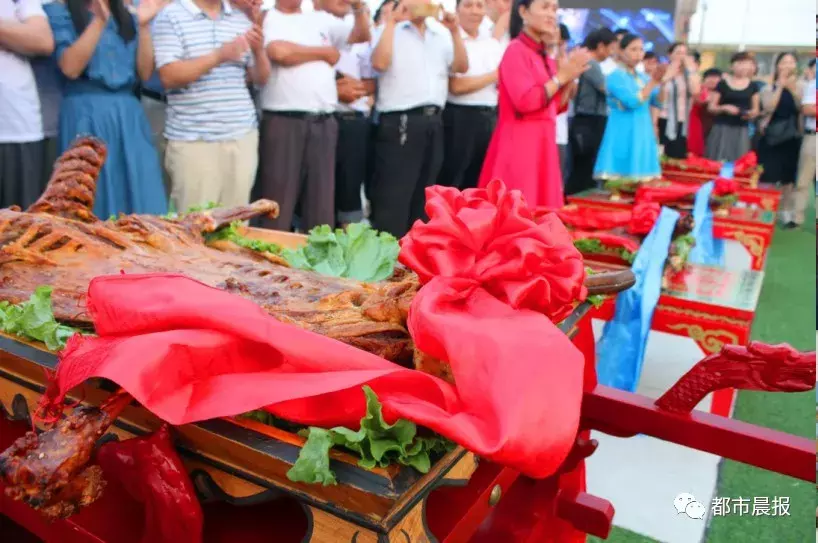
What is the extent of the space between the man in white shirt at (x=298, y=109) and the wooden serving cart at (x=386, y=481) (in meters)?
1.81

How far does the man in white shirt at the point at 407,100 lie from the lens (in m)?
3.12

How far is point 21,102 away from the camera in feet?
6.64

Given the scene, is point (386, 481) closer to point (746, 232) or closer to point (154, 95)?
point (154, 95)

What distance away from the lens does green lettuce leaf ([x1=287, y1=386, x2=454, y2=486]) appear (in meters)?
0.61

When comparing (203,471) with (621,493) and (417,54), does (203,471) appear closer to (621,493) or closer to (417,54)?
(621,493)

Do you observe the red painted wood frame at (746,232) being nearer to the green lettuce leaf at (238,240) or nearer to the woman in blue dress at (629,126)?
the woman in blue dress at (629,126)

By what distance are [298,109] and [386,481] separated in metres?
2.34

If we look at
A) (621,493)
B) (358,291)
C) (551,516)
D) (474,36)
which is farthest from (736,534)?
(474,36)

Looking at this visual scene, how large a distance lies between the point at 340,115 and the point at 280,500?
2535 mm

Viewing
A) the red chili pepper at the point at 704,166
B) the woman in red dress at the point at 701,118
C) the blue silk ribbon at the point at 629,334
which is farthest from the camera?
the woman in red dress at the point at 701,118

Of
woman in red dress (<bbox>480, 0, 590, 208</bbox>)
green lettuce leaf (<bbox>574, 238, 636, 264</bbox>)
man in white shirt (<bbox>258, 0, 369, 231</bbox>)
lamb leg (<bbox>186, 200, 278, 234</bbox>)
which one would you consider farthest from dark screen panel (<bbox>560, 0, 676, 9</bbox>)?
lamb leg (<bbox>186, 200, 278, 234</bbox>)

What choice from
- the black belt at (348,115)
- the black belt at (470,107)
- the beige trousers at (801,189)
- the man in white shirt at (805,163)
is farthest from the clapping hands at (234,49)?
the beige trousers at (801,189)

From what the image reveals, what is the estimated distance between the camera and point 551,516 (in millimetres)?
1176

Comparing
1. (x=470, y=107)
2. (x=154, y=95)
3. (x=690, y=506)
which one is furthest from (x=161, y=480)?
(x=470, y=107)
